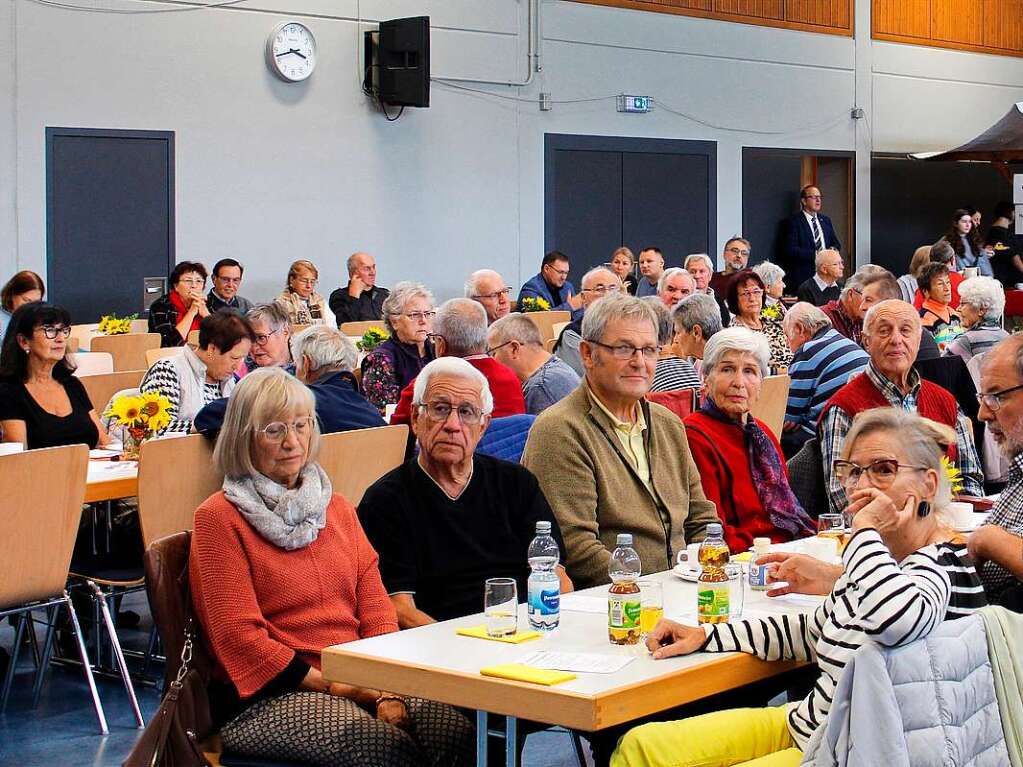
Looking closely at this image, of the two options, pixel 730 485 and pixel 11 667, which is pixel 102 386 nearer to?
pixel 11 667

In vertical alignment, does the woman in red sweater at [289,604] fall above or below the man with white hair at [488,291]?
below

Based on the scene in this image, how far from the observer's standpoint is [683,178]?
15.2 metres

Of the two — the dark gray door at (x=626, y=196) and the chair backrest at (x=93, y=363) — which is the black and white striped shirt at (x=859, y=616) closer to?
the chair backrest at (x=93, y=363)

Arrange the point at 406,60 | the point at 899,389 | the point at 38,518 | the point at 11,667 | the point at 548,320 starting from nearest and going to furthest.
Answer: the point at 38,518
the point at 11,667
the point at 899,389
the point at 548,320
the point at 406,60

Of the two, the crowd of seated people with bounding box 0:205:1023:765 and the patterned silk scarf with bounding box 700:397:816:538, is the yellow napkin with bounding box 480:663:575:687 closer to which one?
the crowd of seated people with bounding box 0:205:1023:765

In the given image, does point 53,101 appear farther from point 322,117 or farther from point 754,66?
point 754,66

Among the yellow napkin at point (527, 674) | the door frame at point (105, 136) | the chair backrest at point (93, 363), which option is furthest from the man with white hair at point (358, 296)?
the yellow napkin at point (527, 674)

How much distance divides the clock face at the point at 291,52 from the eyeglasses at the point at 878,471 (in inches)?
383

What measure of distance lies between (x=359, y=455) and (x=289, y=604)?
150 centimetres

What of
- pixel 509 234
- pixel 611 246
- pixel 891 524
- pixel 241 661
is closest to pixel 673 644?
pixel 891 524

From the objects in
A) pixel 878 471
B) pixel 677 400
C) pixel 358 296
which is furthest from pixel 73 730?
pixel 358 296

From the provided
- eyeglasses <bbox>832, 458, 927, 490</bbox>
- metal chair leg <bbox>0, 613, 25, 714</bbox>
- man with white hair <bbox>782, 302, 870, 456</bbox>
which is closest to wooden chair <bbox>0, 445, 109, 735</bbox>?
metal chair leg <bbox>0, 613, 25, 714</bbox>

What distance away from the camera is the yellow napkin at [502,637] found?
3.05 metres

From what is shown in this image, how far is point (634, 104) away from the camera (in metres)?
14.6
